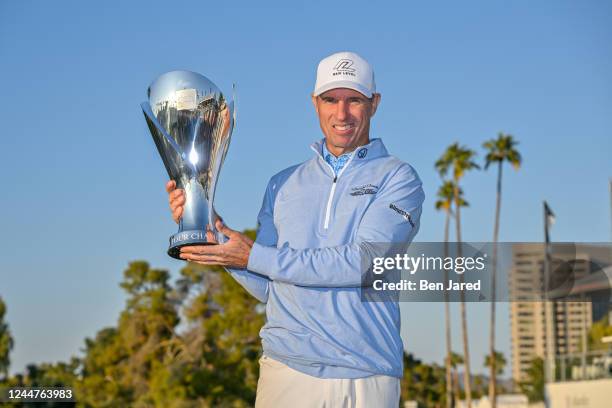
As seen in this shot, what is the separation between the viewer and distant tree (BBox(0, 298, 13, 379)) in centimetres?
5386

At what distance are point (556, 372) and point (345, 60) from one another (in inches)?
927

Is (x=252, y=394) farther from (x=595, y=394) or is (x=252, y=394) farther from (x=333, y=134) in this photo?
(x=333, y=134)

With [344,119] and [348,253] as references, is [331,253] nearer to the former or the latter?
[348,253]

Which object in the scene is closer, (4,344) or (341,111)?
(341,111)

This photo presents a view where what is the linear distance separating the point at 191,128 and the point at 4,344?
54.7 m

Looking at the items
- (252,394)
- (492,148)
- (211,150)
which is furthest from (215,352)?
(211,150)

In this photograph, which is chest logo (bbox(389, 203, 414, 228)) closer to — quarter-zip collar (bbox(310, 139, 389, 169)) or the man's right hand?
quarter-zip collar (bbox(310, 139, 389, 169))

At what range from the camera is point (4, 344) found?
182 feet

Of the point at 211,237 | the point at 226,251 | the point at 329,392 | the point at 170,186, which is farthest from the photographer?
the point at 170,186

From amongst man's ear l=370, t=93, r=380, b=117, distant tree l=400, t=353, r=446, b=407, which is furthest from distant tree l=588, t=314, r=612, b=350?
man's ear l=370, t=93, r=380, b=117

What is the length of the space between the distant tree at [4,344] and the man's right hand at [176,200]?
51725mm

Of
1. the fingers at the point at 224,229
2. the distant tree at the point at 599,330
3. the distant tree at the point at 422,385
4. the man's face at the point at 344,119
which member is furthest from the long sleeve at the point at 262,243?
the distant tree at the point at 422,385

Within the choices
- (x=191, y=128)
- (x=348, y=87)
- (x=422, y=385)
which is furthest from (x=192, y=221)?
(x=422, y=385)

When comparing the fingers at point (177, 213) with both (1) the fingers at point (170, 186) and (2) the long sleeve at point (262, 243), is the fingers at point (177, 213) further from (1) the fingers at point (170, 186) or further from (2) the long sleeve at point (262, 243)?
(2) the long sleeve at point (262, 243)
